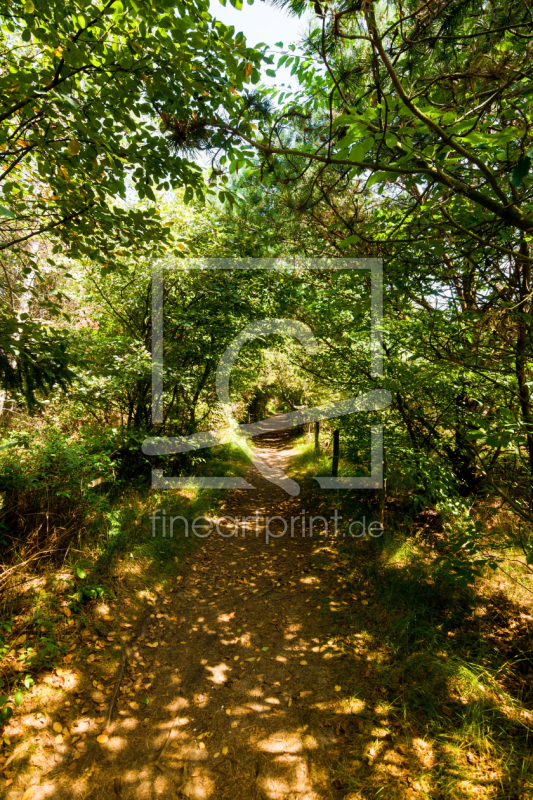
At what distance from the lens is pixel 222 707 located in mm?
3115

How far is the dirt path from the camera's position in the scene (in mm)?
2516

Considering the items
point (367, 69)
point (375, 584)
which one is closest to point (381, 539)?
point (375, 584)

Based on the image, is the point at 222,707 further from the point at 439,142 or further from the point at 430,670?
the point at 439,142

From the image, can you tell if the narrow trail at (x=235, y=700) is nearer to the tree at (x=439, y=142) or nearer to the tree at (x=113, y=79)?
the tree at (x=439, y=142)

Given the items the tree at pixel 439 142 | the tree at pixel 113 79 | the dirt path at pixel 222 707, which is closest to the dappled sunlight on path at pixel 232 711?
the dirt path at pixel 222 707

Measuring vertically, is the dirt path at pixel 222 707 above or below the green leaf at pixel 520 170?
below

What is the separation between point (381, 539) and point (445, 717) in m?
2.67

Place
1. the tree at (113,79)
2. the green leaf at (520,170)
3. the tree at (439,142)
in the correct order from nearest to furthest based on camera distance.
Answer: the green leaf at (520,170) < the tree at (439,142) < the tree at (113,79)

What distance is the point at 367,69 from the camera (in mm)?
2295

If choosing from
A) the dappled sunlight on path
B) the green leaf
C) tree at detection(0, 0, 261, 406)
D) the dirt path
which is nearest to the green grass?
the dappled sunlight on path

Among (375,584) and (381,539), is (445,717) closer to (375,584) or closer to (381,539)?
(375,584)

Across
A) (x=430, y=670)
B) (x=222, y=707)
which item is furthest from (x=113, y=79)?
(x=430, y=670)

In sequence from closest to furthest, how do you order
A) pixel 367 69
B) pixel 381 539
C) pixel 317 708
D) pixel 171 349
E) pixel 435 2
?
pixel 435 2 → pixel 367 69 → pixel 317 708 → pixel 381 539 → pixel 171 349

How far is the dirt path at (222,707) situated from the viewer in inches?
99.0
